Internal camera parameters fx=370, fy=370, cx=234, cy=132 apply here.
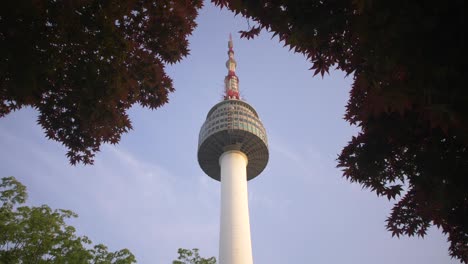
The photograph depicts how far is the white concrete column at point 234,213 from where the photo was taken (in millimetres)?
43750

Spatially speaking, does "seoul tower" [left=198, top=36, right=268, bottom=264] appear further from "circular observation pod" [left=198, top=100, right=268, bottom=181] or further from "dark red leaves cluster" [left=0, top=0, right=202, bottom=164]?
"dark red leaves cluster" [left=0, top=0, right=202, bottom=164]

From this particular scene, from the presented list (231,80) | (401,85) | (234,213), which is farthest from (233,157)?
(401,85)

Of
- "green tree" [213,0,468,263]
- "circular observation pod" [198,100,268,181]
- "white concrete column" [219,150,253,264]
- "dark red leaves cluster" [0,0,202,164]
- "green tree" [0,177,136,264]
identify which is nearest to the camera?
"green tree" [213,0,468,263]

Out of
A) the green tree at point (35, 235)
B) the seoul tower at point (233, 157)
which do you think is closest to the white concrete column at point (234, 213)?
the seoul tower at point (233, 157)

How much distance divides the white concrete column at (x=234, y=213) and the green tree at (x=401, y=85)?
1468 inches

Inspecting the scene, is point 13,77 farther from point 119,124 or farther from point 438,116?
point 438,116

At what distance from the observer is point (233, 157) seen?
53844mm

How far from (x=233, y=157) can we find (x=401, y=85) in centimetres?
4994

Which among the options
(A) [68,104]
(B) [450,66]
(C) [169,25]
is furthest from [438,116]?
(A) [68,104]

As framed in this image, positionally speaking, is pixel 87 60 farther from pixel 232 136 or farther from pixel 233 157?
pixel 232 136

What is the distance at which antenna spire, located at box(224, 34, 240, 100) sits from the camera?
64688 mm

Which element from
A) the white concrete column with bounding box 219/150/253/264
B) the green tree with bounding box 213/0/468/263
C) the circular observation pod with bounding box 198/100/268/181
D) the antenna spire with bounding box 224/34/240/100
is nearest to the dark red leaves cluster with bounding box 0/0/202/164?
the green tree with bounding box 213/0/468/263

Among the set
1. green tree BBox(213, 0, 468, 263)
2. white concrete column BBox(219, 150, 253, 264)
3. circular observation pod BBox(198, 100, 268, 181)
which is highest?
circular observation pod BBox(198, 100, 268, 181)

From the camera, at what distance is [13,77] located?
21.9 feet
